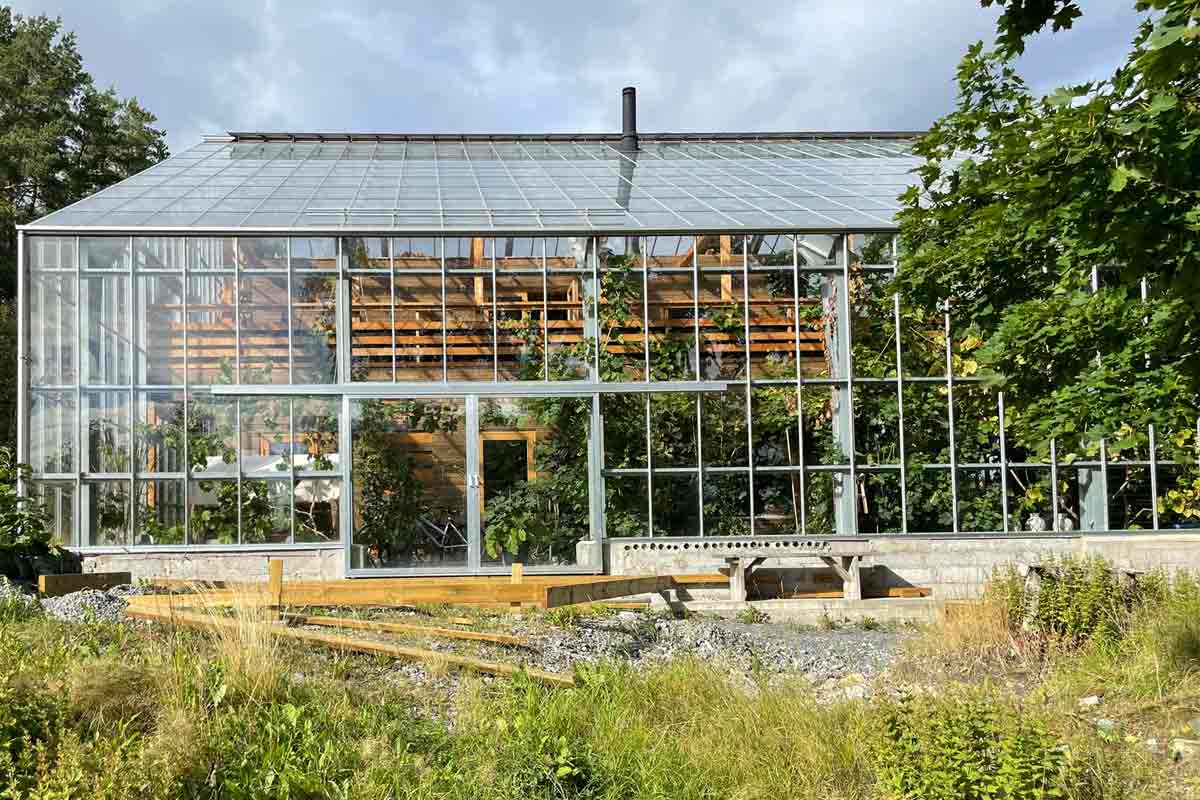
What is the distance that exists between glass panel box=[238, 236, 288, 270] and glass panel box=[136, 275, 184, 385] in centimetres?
82

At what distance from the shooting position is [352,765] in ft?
16.3

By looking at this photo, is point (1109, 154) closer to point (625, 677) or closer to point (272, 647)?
point (625, 677)

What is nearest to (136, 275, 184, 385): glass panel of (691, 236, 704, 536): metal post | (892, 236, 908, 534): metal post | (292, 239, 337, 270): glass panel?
(292, 239, 337, 270): glass panel

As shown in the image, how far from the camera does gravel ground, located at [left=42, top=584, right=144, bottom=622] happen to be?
775 centimetres

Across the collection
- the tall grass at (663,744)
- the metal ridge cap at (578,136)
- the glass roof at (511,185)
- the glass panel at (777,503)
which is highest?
the metal ridge cap at (578,136)

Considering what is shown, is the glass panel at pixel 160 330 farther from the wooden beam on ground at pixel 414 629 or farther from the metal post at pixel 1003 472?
the metal post at pixel 1003 472

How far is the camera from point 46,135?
26.5 metres

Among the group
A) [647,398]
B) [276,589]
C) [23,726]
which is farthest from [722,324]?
[23,726]

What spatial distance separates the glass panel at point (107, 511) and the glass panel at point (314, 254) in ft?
11.1

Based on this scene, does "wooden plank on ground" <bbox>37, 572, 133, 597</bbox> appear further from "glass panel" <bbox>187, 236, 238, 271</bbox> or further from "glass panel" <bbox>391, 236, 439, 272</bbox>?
"glass panel" <bbox>391, 236, 439, 272</bbox>

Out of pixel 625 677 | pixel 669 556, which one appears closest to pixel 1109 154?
pixel 625 677

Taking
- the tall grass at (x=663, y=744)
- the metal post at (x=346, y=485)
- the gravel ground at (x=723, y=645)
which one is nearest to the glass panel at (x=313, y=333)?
the metal post at (x=346, y=485)

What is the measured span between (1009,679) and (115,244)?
36.2 ft

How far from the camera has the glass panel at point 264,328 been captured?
12492 mm
